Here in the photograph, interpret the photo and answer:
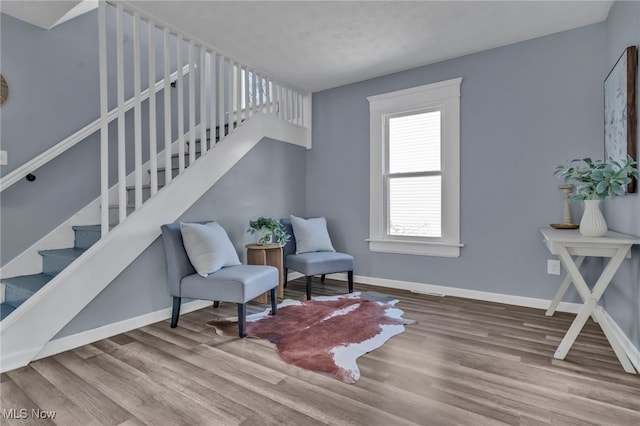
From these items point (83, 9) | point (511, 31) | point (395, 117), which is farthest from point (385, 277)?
point (83, 9)

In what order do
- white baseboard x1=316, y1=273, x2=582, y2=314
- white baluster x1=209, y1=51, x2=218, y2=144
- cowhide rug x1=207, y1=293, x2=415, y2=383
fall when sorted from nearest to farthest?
cowhide rug x1=207, y1=293, x2=415, y2=383 < white baseboard x1=316, y1=273, x2=582, y2=314 < white baluster x1=209, y1=51, x2=218, y2=144

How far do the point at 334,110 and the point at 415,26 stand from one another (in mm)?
1655

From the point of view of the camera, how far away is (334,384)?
69.8 inches

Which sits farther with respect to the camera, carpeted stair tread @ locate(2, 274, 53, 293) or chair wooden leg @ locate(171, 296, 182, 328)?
chair wooden leg @ locate(171, 296, 182, 328)

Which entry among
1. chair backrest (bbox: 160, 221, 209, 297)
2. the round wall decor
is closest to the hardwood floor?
chair backrest (bbox: 160, 221, 209, 297)

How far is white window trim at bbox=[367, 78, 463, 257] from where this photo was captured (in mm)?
3482

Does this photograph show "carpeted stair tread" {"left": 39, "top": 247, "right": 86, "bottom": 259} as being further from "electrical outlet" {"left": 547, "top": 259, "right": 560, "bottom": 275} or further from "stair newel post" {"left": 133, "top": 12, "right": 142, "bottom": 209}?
"electrical outlet" {"left": 547, "top": 259, "right": 560, "bottom": 275}

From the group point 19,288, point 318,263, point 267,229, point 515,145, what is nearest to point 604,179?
Answer: point 515,145

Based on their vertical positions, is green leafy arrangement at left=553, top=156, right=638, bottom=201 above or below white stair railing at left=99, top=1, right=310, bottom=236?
below

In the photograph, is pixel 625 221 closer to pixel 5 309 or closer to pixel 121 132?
pixel 121 132

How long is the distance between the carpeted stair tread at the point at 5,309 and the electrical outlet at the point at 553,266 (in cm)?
422

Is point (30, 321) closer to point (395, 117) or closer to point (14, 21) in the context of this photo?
point (14, 21)

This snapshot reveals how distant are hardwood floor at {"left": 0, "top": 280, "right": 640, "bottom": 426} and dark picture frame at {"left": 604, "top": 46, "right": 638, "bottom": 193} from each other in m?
1.21

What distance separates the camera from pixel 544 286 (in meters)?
3.06
